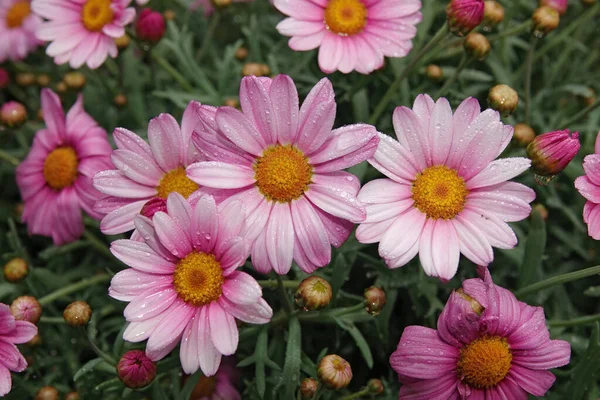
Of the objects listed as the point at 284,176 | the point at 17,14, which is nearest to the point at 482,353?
the point at 284,176

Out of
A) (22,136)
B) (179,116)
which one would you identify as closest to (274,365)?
(179,116)

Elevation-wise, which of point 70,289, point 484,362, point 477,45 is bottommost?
point 70,289

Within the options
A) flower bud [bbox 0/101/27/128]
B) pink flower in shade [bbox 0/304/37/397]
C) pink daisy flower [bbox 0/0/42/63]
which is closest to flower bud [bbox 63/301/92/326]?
pink flower in shade [bbox 0/304/37/397]

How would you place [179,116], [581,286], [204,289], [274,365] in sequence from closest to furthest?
1. [204,289]
2. [274,365]
3. [581,286]
4. [179,116]

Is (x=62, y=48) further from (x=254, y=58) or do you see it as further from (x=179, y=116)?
(x=254, y=58)

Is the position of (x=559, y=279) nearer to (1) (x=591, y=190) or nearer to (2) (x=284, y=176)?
(1) (x=591, y=190)

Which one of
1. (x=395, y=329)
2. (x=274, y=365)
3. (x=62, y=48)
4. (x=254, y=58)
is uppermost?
(x=62, y=48)

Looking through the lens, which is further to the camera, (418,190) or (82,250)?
(82,250)
